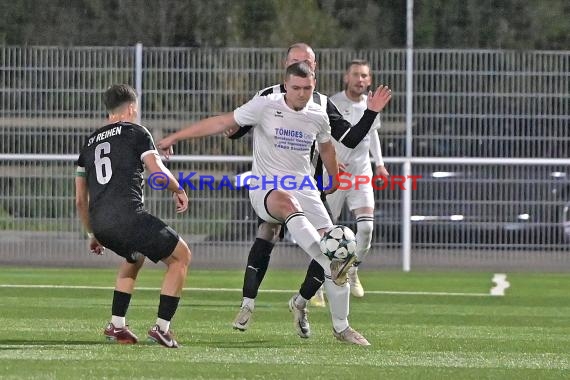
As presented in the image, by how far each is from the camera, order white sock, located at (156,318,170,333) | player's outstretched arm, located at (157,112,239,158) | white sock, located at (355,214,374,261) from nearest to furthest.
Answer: white sock, located at (156,318,170,333) → player's outstretched arm, located at (157,112,239,158) → white sock, located at (355,214,374,261)

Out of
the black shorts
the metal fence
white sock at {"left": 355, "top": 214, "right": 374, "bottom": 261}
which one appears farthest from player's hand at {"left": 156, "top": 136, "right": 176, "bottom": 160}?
the metal fence

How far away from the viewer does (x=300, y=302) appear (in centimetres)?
1059

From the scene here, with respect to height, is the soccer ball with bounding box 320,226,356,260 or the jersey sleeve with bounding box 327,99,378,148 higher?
the jersey sleeve with bounding box 327,99,378,148

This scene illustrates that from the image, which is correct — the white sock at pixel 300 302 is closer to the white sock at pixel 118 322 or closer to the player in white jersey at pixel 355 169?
the white sock at pixel 118 322

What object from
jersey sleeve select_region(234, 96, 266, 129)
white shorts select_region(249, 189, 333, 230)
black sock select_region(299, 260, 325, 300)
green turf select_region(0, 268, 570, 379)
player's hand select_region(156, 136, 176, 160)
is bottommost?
green turf select_region(0, 268, 570, 379)

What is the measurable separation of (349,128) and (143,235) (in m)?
2.02

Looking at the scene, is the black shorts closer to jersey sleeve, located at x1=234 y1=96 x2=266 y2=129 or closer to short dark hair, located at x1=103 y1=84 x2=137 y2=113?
short dark hair, located at x1=103 y1=84 x2=137 y2=113

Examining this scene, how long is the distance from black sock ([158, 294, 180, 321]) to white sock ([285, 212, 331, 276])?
97cm

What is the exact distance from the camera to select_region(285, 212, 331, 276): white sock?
9.95 meters

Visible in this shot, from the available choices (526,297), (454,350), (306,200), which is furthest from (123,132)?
(526,297)

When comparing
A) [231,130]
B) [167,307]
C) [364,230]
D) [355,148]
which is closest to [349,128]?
[231,130]

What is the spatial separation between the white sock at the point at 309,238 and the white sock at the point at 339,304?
0.12 m

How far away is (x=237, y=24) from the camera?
21609mm

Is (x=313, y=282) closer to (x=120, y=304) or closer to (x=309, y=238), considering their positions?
(x=309, y=238)
